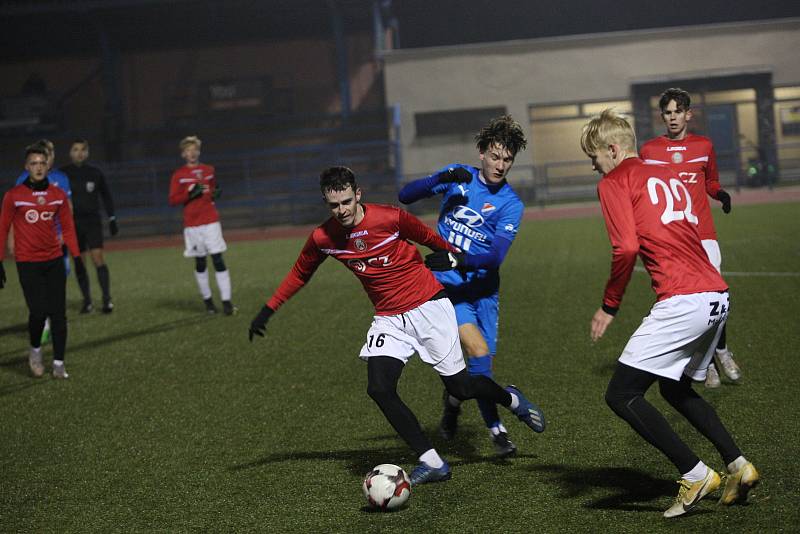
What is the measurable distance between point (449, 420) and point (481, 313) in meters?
0.81

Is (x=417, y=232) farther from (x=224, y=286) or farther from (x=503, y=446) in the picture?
(x=224, y=286)

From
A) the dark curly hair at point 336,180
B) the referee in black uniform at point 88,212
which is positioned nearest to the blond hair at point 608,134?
the dark curly hair at point 336,180

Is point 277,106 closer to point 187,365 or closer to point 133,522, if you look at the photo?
point 187,365

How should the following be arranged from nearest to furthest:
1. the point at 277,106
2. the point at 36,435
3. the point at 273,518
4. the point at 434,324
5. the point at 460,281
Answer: the point at 273,518, the point at 434,324, the point at 460,281, the point at 36,435, the point at 277,106

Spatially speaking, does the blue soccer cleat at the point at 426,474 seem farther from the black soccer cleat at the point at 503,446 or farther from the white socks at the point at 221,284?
the white socks at the point at 221,284

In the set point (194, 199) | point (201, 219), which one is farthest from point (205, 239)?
point (194, 199)

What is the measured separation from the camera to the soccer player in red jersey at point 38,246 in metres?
8.82

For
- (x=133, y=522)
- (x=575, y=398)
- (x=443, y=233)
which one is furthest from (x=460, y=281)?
(x=133, y=522)

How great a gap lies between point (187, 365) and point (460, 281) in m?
4.23

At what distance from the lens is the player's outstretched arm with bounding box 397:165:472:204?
18.6 ft

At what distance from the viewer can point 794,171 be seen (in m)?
30.0

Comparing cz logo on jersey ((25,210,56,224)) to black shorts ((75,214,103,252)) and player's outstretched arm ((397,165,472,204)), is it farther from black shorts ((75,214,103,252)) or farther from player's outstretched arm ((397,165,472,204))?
player's outstretched arm ((397,165,472,204))

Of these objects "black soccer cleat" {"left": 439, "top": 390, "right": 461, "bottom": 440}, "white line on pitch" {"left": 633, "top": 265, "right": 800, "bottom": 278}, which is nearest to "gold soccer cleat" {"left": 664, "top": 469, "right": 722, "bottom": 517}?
"black soccer cleat" {"left": 439, "top": 390, "right": 461, "bottom": 440}

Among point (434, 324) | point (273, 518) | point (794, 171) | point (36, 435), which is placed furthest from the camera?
point (794, 171)
